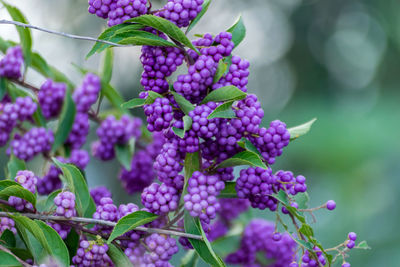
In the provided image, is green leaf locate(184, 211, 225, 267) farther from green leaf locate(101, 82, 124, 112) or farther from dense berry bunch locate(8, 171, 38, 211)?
green leaf locate(101, 82, 124, 112)

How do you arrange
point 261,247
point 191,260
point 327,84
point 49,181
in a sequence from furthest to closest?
point 327,84 → point 261,247 → point 49,181 → point 191,260

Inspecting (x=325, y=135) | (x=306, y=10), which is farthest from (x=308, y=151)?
(x=306, y=10)

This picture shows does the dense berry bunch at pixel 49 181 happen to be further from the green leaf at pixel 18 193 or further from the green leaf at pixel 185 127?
the green leaf at pixel 185 127

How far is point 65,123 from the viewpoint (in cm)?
97

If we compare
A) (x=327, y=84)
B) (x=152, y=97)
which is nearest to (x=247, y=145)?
(x=152, y=97)

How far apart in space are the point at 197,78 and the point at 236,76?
0.06 metres

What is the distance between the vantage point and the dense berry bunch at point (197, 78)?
0.66m

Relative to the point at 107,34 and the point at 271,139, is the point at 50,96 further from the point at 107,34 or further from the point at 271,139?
the point at 271,139

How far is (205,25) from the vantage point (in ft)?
18.2

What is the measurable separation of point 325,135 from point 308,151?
0.78ft

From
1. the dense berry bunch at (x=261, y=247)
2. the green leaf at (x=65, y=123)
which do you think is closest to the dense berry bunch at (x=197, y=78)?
the green leaf at (x=65, y=123)

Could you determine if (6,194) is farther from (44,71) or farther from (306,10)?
(306,10)

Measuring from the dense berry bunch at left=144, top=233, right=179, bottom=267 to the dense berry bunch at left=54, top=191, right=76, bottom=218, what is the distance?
0.11 meters

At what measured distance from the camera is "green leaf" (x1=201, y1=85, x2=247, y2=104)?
2.11ft
